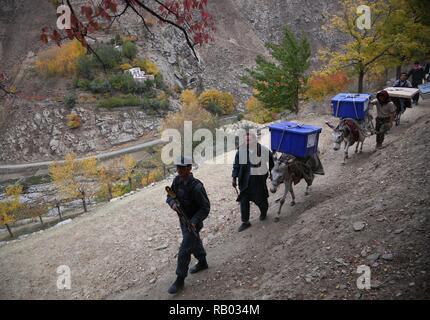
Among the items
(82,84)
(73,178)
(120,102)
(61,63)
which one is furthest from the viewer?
(61,63)

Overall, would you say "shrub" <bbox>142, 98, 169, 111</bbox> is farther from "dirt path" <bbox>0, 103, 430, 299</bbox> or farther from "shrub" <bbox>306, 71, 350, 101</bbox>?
"dirt path" <bbox>0, 103, 430, 299</bbox>

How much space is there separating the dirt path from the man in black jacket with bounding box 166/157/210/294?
42 centimetres

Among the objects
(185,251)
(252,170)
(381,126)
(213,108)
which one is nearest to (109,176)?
(213,108)

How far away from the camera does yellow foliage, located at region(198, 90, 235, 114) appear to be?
51594mm

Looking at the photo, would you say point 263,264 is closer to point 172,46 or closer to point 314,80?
point 314,80

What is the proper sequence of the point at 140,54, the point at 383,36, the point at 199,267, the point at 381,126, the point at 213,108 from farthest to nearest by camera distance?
the point at 140,54, the point at 213,108, the point at 383,36, the point at 381,126, the point at 199,267

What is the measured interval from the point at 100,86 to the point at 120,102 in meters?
4.09

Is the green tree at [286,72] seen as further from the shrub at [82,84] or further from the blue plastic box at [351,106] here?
the shrub at [82,84]

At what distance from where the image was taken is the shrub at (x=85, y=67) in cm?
4884

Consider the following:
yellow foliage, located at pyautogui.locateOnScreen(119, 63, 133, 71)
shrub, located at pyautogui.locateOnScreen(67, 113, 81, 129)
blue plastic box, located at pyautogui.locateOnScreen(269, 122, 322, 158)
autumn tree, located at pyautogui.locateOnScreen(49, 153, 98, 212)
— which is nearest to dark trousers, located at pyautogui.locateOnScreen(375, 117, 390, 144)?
blue plastic box, located at pyautogui.locateOnScreen(269, 122, 322, 158)

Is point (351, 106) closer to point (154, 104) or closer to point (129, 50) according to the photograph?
point (154, 104)

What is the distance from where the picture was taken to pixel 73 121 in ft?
140

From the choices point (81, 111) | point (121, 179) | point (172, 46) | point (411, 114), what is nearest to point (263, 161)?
→ point (411, 114)

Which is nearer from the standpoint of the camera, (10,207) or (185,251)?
(185,251)
